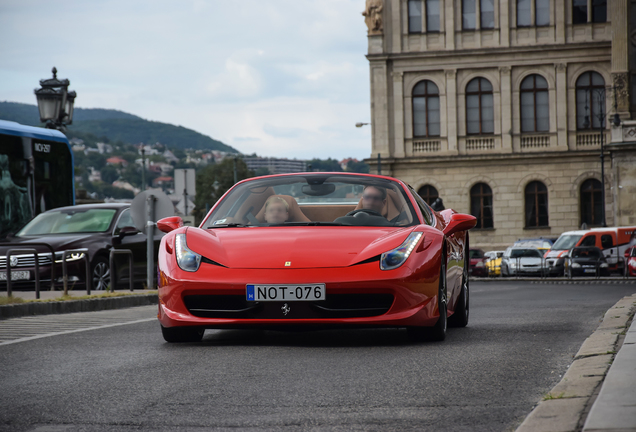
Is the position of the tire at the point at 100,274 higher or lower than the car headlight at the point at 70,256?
lower

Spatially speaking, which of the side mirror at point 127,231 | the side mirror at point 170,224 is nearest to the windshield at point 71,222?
the side mirror at point 127,231

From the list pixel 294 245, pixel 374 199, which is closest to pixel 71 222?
pixel 374 199

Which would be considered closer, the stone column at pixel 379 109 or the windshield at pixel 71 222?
the windshield at pixel 71 222

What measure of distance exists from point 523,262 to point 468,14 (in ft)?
62.4

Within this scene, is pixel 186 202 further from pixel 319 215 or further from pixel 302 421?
pixel 302 421

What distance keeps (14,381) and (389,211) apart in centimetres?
340

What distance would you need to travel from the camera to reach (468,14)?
54.8 metres

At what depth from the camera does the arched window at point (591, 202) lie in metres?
53.4

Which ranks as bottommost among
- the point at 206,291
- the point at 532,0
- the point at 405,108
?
the point at 206,291

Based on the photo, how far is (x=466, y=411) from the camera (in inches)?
178

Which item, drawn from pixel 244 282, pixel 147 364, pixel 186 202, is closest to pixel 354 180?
pixel 244 282

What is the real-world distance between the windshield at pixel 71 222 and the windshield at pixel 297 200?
9492 millimetres

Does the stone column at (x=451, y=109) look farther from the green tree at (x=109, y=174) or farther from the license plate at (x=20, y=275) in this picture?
the green tree at (x=109, y=174)

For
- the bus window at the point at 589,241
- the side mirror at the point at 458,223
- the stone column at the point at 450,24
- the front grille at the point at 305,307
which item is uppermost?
the stone column at the point at 450,24
